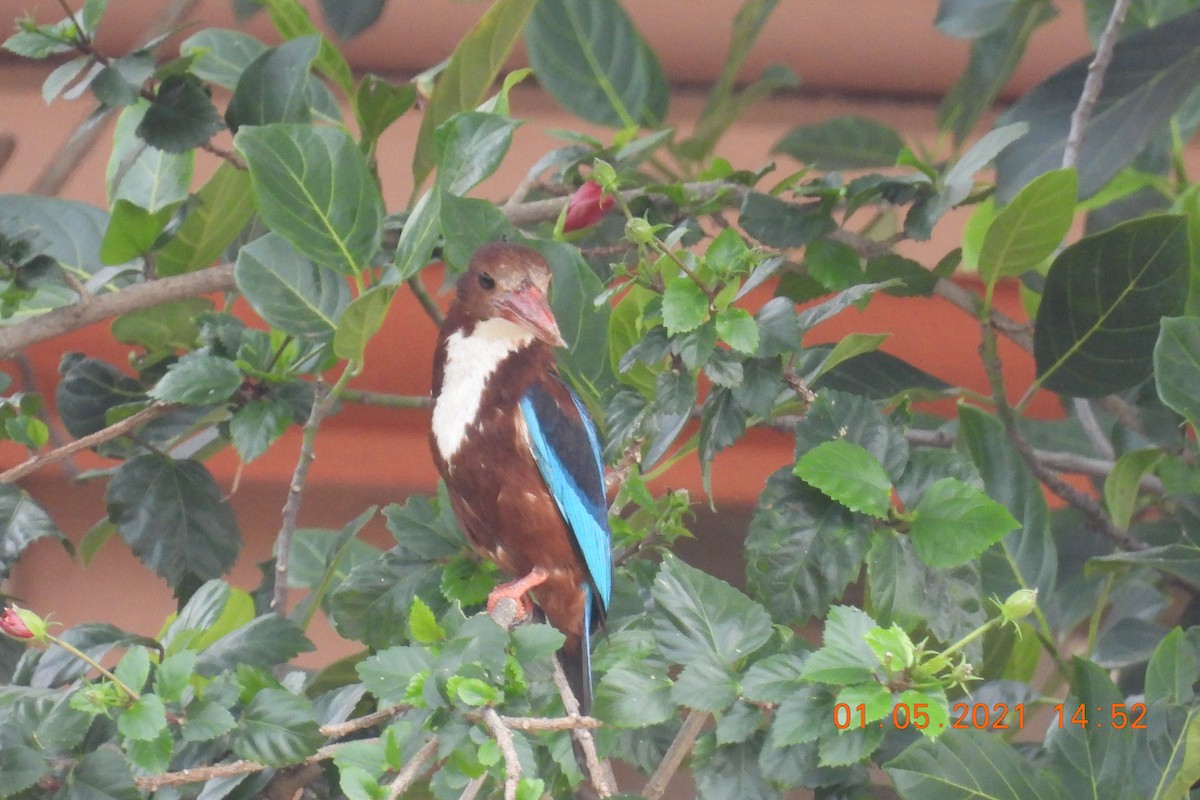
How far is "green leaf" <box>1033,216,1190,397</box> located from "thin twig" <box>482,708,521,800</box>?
0.61m

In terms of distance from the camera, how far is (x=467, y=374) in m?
0.86

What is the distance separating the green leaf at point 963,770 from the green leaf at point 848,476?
139 mm

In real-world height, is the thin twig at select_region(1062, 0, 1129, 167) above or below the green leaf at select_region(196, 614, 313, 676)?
above

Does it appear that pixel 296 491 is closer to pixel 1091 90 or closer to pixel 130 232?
pixel 130 232

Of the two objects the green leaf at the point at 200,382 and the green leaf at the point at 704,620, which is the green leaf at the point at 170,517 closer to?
the green leaf at the point at 200,382

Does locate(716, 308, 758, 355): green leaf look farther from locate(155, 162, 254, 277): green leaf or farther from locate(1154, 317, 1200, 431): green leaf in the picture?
locate(155, 162, 254, 277): green leaf

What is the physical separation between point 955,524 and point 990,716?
226 mm

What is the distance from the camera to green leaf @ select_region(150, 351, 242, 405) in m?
0.89

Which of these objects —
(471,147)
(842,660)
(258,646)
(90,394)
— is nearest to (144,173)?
(90,394)

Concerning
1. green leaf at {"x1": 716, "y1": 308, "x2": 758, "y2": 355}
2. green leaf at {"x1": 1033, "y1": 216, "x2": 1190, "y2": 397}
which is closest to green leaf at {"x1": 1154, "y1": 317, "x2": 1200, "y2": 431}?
green leaf at {"x1": 1033, "y1": 216, "x2": 1190, "y2": 397}

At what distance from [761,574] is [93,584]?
1319 mm

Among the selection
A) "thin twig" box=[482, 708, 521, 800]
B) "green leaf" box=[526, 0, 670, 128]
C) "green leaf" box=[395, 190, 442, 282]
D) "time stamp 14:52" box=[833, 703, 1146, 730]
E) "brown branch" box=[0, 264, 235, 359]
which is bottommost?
"time stamp 14:52" box=[833, 703, 1146, 730]

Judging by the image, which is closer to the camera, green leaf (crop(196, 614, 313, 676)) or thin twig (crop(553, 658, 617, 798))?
thin twig (crop(553, 658, 617, 798))

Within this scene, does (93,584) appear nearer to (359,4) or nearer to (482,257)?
(359,4)
